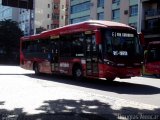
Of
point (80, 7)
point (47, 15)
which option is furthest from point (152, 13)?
point (47, 15)

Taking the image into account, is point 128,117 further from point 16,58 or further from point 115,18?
point 16,58

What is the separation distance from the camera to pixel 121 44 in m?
17.2

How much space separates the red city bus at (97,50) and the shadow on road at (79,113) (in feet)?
19.9

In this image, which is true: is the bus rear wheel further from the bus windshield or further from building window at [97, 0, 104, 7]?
building window at [97, 0, 104, 7]

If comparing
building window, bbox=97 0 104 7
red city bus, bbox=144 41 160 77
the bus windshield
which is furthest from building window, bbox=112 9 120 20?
the bus windshield

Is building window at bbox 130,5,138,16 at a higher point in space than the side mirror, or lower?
higher

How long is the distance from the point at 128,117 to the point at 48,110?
219 centimetres

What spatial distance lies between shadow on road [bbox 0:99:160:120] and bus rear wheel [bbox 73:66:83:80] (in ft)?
26.5

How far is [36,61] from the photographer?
2505 centimetres

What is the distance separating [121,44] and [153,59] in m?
11.1

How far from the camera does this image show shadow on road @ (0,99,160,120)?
852cm

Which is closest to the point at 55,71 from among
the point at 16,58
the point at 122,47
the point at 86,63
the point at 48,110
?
the point at 86,63

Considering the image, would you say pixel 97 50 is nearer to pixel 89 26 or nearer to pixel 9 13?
pixel 89 26

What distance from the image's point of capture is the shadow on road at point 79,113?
8.52m
